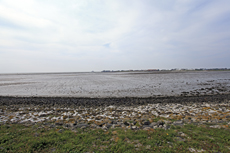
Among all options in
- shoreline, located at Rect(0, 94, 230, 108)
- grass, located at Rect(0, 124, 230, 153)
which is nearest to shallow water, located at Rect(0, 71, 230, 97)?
shoreline, located at Rect(0, 94, 230, 108)

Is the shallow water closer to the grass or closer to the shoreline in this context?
the shoreline

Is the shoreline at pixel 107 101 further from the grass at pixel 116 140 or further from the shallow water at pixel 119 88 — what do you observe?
the grass at pixel 116 140

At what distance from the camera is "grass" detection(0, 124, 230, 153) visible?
541 centimetres

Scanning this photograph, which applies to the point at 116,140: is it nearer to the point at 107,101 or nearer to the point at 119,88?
the point at 107,101

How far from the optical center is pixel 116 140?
20.0 feet

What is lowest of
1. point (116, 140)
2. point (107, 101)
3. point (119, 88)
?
point (107, 101)

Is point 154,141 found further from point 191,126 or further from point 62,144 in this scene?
point 62,144

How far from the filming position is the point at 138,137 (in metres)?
6.32

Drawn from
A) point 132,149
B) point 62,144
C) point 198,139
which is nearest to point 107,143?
point 132,149

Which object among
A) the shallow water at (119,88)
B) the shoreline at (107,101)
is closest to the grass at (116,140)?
the shoreline at (107,101)

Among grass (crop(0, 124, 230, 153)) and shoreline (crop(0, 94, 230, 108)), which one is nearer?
grass (crop(0, 124, 230, 153))

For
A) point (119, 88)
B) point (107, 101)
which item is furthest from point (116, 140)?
point (119, 88)

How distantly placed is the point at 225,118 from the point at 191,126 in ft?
10.2

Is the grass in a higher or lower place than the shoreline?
higher
